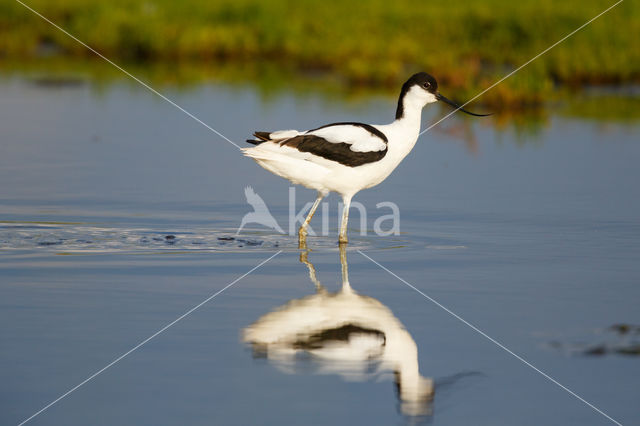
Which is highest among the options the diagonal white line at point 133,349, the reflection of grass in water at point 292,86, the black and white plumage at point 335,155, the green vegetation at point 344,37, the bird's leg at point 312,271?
the green vegetation at point 344,37

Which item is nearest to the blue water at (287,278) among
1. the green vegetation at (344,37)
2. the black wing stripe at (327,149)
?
the black wing stripe at (327,149)

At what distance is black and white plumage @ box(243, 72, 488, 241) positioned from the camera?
351 inches

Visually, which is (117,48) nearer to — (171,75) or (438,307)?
(171,75)

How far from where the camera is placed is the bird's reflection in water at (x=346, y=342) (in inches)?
213

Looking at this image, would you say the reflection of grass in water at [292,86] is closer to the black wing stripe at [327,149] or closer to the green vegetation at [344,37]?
the green vegetation at [344,37]

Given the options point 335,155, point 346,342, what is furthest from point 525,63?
point 346,342

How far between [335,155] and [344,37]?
15.7 m

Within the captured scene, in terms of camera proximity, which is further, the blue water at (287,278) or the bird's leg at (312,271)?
Result: the bird's leg at (312,271)

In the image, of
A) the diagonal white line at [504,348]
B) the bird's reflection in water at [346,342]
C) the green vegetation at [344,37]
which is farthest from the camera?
the green vegetation at [344,37]

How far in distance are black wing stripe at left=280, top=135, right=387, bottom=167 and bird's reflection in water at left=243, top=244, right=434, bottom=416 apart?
2.15m

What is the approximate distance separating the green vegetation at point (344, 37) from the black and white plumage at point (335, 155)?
31.5 feet

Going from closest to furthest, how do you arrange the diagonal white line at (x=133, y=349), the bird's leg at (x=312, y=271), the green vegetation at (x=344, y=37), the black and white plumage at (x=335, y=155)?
the diagonal white line at (x=133, y=349) → the bird's leg at (x=312, y=271) → the black and white plumage at (x=335, y=155) → the green vegetation at (x=344, y=37)

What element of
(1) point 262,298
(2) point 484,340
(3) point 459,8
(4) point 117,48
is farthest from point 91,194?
(3) point 459,8

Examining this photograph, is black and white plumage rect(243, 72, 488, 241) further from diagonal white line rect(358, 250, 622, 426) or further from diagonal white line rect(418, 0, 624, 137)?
diagonal white line rect(418, 0, 624, 137)
